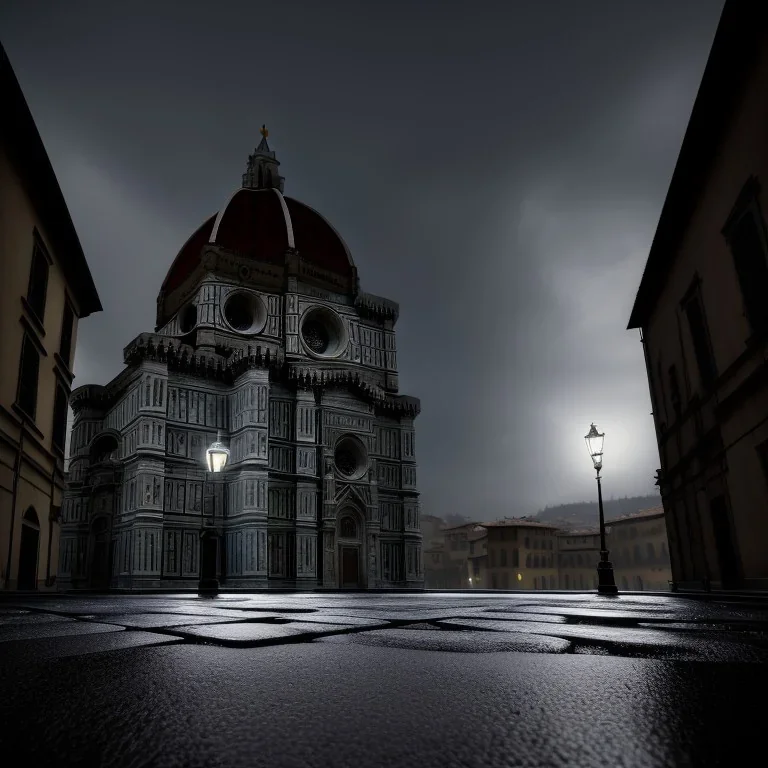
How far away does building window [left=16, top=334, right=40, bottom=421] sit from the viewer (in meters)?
13.6

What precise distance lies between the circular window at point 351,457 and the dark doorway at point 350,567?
408 centimetres

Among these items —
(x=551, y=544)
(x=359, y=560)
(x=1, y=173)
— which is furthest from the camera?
(x=551, y=544)

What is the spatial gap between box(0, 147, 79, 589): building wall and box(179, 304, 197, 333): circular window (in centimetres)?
2049

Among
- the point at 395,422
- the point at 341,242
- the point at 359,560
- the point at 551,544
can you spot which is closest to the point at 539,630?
the point at 359,560

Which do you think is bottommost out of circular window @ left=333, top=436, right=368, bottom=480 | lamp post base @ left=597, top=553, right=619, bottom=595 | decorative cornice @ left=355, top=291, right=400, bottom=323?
lamp post base @ left=597, top=553, right=619, bottom=595

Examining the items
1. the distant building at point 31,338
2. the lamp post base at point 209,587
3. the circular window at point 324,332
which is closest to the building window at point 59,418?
the distant building at point 31,338

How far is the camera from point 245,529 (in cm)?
3102

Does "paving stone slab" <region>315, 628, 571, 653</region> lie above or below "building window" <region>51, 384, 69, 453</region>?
below

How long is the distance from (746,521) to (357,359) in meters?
30.4

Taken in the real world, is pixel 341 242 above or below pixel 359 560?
above

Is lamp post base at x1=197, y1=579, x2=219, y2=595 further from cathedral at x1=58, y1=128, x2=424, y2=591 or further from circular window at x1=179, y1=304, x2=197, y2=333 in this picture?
circular window at x1=179, y1=304, x2=197, y2=333

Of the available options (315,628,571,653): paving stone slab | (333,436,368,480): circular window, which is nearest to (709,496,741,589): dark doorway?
(315,628,571,653): paving stone slab

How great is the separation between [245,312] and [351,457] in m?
10.7

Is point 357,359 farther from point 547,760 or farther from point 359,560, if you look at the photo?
point 547,760
